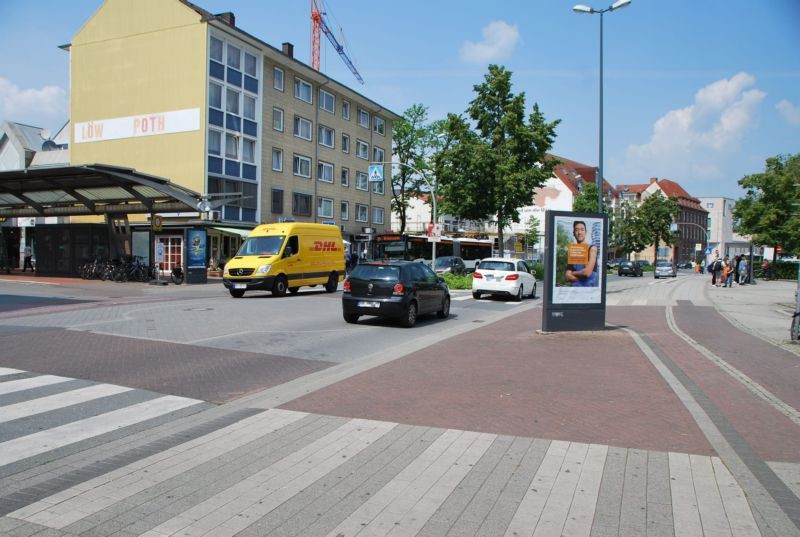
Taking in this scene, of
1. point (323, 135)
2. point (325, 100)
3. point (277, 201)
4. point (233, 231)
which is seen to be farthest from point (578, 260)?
point (325, 100)

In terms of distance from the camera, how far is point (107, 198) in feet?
95.4

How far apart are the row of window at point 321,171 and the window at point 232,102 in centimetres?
430

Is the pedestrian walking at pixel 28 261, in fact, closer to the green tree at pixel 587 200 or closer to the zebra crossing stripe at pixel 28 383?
the zebra crossing stripe at pixel 28 383

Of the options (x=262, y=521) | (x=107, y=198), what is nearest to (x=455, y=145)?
(x=107, y=198)

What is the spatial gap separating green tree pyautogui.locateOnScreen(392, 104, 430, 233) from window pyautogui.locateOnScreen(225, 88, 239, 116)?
22946 millimetres

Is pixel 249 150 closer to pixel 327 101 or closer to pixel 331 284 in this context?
pixel 327 101

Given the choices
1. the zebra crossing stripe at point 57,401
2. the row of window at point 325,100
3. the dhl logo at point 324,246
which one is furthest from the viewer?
the row of window at point 325,100

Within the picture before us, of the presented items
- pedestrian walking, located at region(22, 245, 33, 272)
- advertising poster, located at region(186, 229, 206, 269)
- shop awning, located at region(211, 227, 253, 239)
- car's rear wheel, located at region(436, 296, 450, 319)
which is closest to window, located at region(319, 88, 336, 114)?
shop awning, located at region(211, 227, 253, 239)

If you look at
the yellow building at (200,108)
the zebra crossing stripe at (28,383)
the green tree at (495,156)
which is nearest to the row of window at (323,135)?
the yellow building at (200,108)

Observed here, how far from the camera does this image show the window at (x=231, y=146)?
131ft

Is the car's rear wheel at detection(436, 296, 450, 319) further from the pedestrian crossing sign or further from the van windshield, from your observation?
the pedestrian crossing sign

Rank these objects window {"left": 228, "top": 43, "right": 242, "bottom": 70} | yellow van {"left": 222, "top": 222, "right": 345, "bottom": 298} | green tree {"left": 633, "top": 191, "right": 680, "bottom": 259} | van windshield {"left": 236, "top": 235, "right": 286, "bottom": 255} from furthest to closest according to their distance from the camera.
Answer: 1. green tree {"left": 633, "top": 191, "right": 680, "bottom": 259}
2. window {"left": 228, "top": 43, "right": 242, "bottom": 70}
3. van windshield {"left": 236, "top": 235, "right": 286, "bottom": 255}
4. yellow van {"left": 222, "top": 222, "right": 345, "bottom": 298}

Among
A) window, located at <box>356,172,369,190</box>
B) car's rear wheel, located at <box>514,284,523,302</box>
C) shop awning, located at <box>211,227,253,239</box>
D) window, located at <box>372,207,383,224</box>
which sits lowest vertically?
car's rear wheel, located at <box>514,284,523,302</box>

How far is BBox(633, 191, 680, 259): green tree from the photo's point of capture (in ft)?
260
